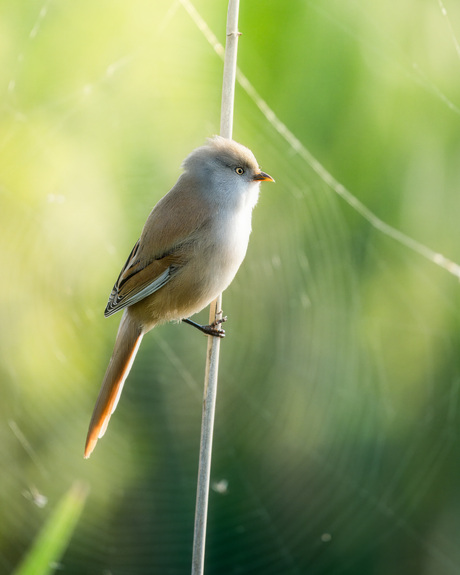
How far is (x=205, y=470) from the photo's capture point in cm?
64

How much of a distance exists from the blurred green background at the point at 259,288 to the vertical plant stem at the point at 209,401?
0.64 m

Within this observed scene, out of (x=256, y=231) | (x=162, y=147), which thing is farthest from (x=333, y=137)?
(x=162, y=147)

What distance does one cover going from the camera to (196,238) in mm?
794

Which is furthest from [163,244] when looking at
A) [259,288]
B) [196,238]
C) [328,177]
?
[259,288]

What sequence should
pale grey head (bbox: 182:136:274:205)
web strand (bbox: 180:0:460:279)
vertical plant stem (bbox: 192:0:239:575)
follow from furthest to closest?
web strand (bbox: 180:0:460:279)
pale grey head (bbox: 182:136:274:205)
vertical plant stem (bbox: 192:0:239:575)

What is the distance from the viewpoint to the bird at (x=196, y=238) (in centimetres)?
78

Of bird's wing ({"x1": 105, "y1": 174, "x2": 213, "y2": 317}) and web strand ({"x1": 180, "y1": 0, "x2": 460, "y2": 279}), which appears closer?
bird's wing ({"x1": 105, "y1": 174, "x2": 213, "y2": 317})

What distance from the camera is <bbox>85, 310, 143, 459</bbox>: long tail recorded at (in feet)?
2.14

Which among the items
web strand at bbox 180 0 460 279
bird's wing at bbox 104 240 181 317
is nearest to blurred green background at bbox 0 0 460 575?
web strand at bbox 180 0 460 279

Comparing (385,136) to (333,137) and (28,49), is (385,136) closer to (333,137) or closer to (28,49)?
(333,137)

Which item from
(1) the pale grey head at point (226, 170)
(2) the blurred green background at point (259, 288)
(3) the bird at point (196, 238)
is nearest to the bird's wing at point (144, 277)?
(3) the bird at point (196, 238)

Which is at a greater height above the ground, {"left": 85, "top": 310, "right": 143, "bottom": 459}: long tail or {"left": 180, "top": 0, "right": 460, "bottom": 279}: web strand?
{"left": 180, "top": 0, "right": 460, "bottom": 279}: web strand

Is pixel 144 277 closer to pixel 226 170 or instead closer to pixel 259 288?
pixel 226 170

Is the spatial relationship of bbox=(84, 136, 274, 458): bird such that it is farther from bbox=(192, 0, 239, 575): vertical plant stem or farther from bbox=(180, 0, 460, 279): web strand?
bbox=(180, 0, 460, 279): web strand
